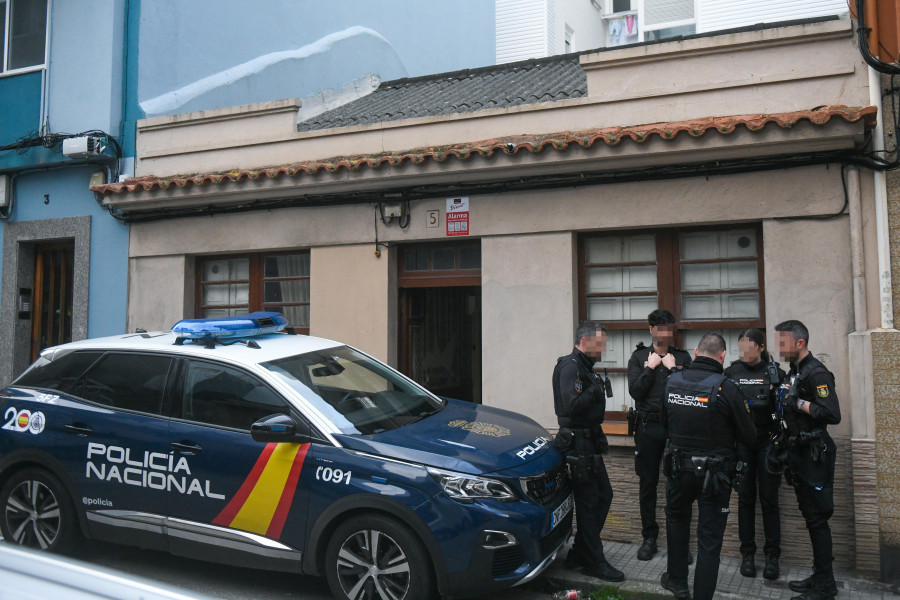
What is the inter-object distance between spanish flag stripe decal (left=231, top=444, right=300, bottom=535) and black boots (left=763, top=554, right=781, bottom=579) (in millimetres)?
3697

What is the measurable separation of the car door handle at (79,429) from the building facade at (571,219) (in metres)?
3.25

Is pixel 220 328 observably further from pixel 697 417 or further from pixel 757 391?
pixel 757 391

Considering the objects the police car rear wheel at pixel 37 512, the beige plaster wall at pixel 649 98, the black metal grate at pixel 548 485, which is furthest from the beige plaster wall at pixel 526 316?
the police car rear wheel at pixel 37 512

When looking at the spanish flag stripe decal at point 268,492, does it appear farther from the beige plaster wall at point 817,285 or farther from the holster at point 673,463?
the beige plaster wall at point 817,285

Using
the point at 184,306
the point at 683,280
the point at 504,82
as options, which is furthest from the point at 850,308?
the point at 184,306

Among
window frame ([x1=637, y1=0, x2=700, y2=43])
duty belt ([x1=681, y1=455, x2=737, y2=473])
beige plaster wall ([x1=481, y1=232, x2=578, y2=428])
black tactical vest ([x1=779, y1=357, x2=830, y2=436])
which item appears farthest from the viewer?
window frame ([x1=637, y1=0, x2=700, y2=43])

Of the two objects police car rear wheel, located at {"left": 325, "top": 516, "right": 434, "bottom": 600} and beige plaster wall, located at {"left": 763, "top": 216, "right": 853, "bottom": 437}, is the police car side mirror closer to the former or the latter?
police car rear wheel, located at {"left": 325, "top": 516, "right": 434, "bottom": 600}

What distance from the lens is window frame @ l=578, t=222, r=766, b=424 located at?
6.57 meters

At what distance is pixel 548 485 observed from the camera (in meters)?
4.87

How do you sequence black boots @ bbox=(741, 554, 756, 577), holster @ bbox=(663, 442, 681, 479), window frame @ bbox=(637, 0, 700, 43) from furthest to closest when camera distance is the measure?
1. window frame @ bbox=(637, 0, 700, 43)
2. black boots @ bbox=(741, 554, 756, 577)
3. holster @ bbox=(663, 442, 681, 479)

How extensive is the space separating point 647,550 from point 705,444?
166cm

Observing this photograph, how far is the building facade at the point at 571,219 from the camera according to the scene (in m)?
5.98

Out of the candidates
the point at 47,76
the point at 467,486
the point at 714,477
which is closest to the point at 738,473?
the point at 714,477

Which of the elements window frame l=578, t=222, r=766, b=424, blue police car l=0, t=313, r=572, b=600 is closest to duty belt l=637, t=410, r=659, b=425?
window frame l=578, t=222, r=766, b=424
